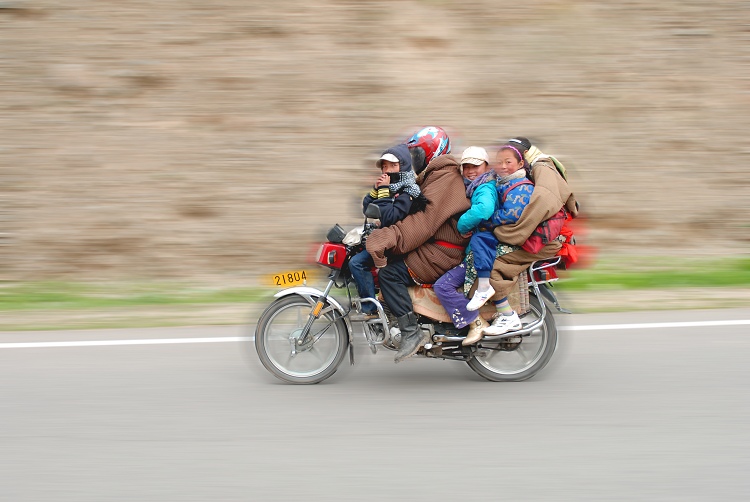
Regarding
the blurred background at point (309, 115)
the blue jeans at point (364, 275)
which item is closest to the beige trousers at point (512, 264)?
the blue jeans at point (364, 275)

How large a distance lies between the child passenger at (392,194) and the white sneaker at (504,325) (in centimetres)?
89

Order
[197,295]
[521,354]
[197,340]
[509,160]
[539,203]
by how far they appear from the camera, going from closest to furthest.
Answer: [539,203] → [509,160] → [521,354] → [197,340] → [197,295]

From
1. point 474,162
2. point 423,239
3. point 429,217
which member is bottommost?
point 423,239

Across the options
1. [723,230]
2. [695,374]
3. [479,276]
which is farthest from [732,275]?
[479,276]

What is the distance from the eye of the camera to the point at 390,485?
14.4ft

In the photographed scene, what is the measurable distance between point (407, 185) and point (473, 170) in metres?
0.48

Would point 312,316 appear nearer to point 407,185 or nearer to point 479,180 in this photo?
point 407,185

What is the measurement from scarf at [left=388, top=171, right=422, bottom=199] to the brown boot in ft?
3.12

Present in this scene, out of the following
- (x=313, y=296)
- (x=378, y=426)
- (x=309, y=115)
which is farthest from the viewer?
(x=309, y=115)

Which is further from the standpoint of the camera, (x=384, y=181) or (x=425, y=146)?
(x=425, y=146)

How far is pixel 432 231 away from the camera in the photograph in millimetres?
6027

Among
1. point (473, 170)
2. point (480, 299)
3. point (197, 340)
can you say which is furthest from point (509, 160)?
point (197, 340)

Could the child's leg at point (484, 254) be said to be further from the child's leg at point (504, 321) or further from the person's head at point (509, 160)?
the person's head at point (509, 160)

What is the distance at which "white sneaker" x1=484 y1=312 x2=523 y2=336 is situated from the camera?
6.11 metres
